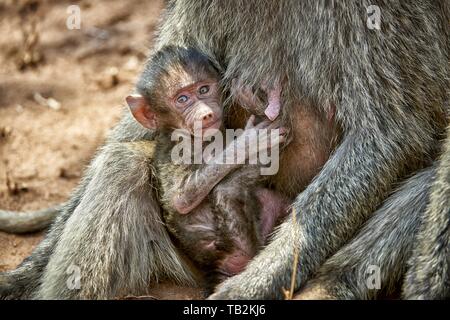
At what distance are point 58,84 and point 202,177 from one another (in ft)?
10.5

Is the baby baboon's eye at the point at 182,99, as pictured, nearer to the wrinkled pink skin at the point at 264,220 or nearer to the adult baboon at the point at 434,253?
the wrinkled pink skin at the point at 264,220

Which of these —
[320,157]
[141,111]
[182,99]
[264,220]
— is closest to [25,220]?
[141,111]

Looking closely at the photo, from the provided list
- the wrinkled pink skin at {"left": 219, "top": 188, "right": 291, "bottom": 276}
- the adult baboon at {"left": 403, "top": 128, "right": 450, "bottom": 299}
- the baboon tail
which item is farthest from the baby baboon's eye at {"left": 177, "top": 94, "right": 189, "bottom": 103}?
the baboon tail

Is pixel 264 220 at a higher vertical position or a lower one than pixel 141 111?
lower

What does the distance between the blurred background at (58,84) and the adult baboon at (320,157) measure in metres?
1.45

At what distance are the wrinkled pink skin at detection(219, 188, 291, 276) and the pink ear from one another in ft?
2.23

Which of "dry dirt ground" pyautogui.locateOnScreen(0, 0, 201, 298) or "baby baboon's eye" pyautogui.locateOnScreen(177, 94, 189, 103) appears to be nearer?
"baby baboon's eye" pyautogui.locateOnScreen(177, 94, 189, 103)

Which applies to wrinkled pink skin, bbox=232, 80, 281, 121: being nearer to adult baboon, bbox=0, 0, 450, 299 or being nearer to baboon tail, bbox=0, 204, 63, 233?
adult baboon, bbox=0, 0, 450, 299

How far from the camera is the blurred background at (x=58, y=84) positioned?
6.99 metres

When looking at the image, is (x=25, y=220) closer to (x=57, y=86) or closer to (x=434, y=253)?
(x=57, y=86)

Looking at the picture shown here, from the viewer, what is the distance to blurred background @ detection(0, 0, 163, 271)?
22.9 ft

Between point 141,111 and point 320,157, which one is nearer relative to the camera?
point 320,157

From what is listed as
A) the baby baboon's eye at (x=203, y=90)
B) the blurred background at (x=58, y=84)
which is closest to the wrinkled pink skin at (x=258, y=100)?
the baby baboon's eye at (x=203, y=90)

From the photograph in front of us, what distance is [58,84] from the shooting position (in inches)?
310
